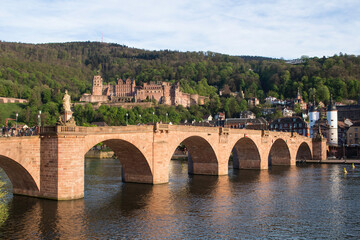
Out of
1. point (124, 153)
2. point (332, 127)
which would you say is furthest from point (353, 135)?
point (124, 153)

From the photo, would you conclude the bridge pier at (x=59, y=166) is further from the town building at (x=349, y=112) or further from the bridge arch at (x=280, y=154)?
the town building at (x=349, y=112)

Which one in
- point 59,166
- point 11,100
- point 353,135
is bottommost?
point 59,166

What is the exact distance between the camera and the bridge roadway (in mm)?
29844

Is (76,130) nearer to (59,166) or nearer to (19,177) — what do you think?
(59,166)

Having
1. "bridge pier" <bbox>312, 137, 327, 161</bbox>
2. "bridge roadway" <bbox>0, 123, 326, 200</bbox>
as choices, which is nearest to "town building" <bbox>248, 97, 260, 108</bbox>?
"bridge pier" <bbox>312, 137, 327, 161</bbox>

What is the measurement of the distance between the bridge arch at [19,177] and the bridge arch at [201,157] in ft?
73.0

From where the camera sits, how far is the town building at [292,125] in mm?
110938

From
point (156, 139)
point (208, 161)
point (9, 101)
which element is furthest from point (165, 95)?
point (156, 139)

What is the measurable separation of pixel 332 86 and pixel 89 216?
160m

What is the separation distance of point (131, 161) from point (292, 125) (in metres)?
82.4

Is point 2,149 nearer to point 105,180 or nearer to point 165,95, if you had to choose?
point 105,180

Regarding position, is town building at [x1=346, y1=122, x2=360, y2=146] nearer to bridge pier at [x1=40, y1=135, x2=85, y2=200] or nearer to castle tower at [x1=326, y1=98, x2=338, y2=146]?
castle tower at [x1=326, y1=98, x2=338, y2=146]

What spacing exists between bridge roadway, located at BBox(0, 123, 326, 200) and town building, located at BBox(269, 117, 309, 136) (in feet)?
156

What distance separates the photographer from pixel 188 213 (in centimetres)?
2972
